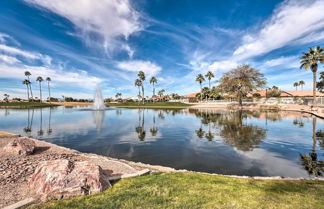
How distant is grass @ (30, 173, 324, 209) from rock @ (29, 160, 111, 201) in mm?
236

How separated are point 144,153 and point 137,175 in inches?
163

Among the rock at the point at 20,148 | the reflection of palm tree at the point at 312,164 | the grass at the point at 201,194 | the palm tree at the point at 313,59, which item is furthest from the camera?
the palm tree at the point at 313,59

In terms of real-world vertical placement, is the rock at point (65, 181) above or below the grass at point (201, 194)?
above

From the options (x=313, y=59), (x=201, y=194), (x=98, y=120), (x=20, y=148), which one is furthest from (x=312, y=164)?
(x=313, y=59)

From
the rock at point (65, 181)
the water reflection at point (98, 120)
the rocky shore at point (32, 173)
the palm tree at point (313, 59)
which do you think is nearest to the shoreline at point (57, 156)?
the rocky shore at point (32, 173)

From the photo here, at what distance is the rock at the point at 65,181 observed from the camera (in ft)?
14.0

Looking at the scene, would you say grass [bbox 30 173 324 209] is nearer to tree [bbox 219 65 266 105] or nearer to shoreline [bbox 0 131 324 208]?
shoreline [bbox 0 131 324 208]

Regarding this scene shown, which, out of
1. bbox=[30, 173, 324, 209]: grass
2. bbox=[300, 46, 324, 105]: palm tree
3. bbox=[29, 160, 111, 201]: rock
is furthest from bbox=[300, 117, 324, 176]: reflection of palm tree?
bbox=[300, 46, 324, 105]: palm tree

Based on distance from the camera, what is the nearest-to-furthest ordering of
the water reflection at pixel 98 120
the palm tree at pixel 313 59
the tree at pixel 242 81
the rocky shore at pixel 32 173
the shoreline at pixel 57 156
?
the rocky shore at pixel 32 173
the shoreline at pixel 57 156
the water reflection at pixel 98 120
the palm tree at pixel 313 59
the tree at pixel 242 81

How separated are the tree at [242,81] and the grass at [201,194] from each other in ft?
172

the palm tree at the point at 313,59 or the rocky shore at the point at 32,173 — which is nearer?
the rocky shore at the point at 32,173

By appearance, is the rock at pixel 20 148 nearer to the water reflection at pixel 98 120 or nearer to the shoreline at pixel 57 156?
the shoreline at pixel 57 156

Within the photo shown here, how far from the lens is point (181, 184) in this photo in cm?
507

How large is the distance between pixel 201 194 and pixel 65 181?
389cm
